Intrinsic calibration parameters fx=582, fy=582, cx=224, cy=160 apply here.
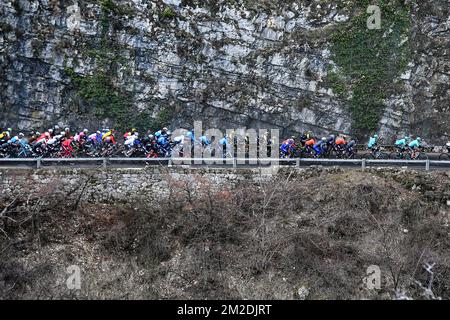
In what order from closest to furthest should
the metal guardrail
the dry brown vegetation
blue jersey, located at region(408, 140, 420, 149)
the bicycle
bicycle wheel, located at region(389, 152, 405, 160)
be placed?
the dry brown vegetation → the metal guardrail → blue jersey, located at region(408, 140, 420, 149) → bicycle wheel, located at region(389, 152, 405, 160) → the bicycle

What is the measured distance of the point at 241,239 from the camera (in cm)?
2295

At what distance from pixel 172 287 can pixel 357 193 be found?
8.61 metres

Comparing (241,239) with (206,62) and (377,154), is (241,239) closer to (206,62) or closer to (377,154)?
(377,154)

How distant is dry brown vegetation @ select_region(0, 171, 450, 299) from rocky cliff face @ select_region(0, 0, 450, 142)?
7654 millimetres

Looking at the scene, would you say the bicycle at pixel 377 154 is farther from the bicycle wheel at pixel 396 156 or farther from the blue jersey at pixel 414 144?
the blue jersey at pixel 414 144

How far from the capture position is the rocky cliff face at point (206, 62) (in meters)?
31.4

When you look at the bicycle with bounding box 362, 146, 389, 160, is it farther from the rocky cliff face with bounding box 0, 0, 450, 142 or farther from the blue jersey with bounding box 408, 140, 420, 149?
the rocky cliff face with bounding box 0, 0, 450, 142

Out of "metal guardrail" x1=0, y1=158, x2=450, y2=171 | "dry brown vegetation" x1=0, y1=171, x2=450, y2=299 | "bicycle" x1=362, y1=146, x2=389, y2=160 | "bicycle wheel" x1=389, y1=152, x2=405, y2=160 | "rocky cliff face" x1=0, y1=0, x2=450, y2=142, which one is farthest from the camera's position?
"rocky cliff face" x1=0, y1=0, x2=450, y2=142

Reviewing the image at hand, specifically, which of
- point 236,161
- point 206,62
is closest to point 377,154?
point 236,161

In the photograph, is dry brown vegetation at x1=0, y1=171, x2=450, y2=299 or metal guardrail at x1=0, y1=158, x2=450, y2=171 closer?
dry brown vegetation at x1=0, y1=171, x2=450, y2=299

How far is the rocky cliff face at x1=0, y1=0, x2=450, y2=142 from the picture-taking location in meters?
31.4

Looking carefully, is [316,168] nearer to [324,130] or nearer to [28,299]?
[324,130]

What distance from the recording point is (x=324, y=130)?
3172 cm

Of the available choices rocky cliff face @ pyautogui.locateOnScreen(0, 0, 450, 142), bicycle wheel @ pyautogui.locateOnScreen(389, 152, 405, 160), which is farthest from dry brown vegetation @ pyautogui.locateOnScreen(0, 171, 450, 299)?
rocky cliff face @ pyautogui.locateOnScreen(0, 0, 450, 142)
